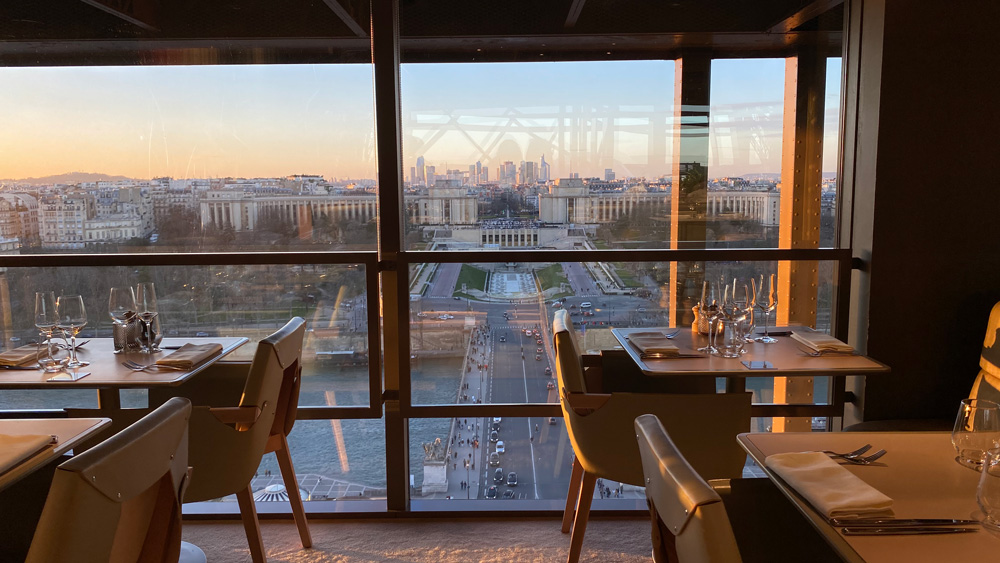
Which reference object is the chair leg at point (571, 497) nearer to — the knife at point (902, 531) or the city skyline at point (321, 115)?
the city skyline at point (321, 115)

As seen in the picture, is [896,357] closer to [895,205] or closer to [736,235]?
[895,205]

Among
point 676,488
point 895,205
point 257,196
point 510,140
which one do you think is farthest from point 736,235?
point 676,488

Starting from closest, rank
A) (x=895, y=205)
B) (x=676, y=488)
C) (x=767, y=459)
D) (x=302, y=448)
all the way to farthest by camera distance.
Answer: (x=676, y=488) < (x=767, y=459) < (x=895, y=205) < (x=302, y=448)

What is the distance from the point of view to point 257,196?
10.9 feet

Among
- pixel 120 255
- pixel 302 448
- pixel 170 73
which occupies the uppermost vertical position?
pixel 170 73

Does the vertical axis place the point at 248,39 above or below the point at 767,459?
above

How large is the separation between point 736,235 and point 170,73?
271cm

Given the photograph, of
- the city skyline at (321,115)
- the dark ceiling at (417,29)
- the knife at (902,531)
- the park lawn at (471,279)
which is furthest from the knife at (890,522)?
the dark ceiling at (417,29)

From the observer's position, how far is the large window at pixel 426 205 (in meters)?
3.25

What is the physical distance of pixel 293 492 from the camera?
117 inches

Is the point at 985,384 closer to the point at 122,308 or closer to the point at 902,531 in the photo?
the point at 902,531

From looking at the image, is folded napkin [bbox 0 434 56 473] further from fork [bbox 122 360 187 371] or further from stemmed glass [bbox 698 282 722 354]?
stemmed glass [bbox 698 282 722 354]

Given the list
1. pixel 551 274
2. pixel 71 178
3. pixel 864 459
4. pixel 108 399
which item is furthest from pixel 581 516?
pixel 71 178

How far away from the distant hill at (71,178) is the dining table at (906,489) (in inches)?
117
